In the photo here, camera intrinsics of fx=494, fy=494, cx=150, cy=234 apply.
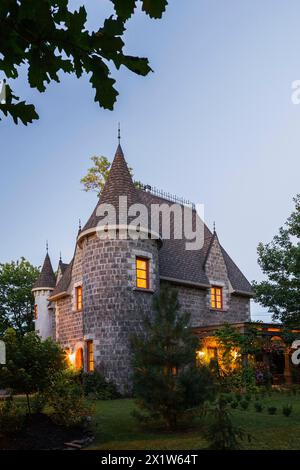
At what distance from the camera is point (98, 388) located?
59.4ft

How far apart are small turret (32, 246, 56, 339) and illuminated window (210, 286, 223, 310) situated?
9534 millimetres

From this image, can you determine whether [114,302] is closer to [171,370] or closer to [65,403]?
[65,403]

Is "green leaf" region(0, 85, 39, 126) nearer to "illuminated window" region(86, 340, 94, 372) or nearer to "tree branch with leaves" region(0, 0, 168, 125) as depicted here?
"tree branch with leaves" region(0, 0, 168, 125)

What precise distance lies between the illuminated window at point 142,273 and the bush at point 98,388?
12.6ft

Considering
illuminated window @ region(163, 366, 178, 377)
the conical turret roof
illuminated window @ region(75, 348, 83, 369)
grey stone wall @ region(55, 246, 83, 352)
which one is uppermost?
the conical turret roof

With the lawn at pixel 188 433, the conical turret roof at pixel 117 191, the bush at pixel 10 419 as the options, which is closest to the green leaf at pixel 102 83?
the lawn at pixel 188 433

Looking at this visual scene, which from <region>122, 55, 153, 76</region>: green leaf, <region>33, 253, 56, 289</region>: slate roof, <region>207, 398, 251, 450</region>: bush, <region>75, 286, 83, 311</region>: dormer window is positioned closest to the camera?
<region>122, 55, 153, 76</region>: green leaf

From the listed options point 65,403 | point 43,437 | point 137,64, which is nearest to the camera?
point 137,64

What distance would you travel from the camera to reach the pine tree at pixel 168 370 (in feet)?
33.3

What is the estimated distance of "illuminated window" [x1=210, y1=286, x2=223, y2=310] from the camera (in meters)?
23.7

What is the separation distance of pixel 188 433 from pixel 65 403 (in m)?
2.77

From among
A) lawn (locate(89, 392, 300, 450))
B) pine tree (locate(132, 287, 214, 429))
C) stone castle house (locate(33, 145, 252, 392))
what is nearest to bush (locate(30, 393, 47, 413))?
lawn (locate(89, 392, 300, 450))

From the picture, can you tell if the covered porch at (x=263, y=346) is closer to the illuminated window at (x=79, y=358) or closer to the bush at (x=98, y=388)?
the bush at (x=98, y=388)

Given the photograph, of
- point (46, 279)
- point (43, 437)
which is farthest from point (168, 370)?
point (46, 279)
